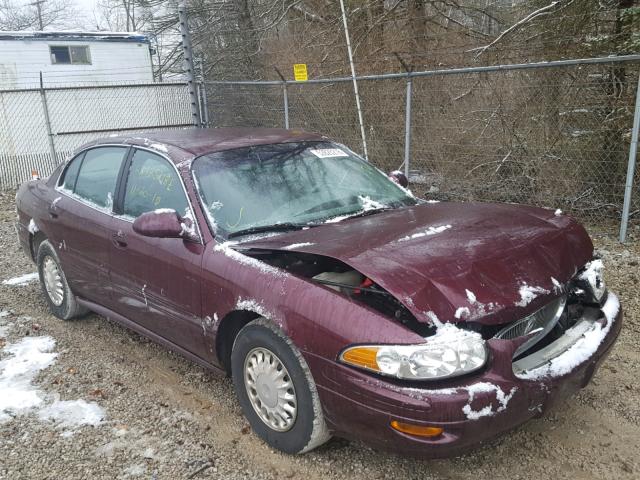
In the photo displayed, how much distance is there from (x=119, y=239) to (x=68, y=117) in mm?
9718

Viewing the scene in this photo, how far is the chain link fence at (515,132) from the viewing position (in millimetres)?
6617

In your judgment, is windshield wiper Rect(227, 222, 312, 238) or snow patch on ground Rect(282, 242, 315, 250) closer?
snow patch on ground Rect(282, 242, 315, 250)

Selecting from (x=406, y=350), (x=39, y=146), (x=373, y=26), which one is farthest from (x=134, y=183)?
(x=39, y=146)

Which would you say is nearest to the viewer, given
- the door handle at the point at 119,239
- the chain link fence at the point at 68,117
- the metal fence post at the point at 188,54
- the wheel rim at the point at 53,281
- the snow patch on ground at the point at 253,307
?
the snow patch on ground at the point at 253,307

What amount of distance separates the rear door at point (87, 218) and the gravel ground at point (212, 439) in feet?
1.97

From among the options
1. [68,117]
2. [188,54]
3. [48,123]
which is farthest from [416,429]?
[68,117]

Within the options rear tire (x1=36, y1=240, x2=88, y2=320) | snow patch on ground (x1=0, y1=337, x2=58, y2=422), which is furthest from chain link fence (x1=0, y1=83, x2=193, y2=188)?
snow patch on ground (x1=0, y1=337, x2=58, y2=422)

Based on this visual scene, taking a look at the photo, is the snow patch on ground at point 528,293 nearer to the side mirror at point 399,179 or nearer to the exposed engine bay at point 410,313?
the exposed engine bay at point 410,313

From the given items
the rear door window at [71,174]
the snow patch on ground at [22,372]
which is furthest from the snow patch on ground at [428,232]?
the rear door window at [71,174]

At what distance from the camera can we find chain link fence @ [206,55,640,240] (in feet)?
21.7

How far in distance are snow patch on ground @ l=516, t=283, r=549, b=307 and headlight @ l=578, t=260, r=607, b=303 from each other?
1.70ft

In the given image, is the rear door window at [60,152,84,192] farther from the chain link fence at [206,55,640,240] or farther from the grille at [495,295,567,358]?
the chain link fence at [206,55,640,240]

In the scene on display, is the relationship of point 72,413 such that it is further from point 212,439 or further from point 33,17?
point 33,17

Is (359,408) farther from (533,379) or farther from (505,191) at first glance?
(505,191)
